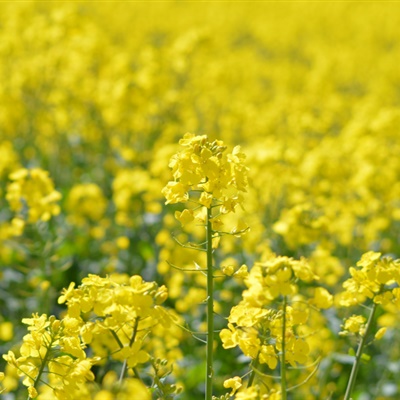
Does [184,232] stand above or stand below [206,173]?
above

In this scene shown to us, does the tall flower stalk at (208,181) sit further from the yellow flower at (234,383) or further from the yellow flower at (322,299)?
the yellow flower at (322,299)

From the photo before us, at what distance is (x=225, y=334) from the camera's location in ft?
6.88

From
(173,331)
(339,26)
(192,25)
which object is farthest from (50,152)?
(339,26)

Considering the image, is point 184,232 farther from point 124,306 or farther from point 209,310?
point 124,306

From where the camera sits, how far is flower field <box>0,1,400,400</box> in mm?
2029

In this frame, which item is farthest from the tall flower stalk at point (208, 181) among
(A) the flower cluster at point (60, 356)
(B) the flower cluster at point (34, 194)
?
(B) the flower cluster at point (34, 194)

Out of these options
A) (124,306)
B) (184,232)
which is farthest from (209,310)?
(184,232)

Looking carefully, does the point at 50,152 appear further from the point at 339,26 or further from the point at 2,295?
the point at 339,26

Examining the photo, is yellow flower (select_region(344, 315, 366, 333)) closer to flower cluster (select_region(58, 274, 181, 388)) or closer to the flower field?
the flower field

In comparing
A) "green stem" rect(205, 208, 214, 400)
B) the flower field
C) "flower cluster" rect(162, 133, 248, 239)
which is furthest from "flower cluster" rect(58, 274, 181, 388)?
"flower cluster" rect(162, 133, 248, 239)

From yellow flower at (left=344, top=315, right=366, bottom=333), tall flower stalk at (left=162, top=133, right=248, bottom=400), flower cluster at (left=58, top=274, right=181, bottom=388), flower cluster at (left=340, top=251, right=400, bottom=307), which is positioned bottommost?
flower cluster at (left=58, top=274, right=181, bottom=388)

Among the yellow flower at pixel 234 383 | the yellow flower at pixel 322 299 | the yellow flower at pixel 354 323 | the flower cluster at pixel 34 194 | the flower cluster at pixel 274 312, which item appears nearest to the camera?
the flower cluster at pixel 274 312

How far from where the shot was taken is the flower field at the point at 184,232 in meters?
2.03

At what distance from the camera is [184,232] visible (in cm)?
550
